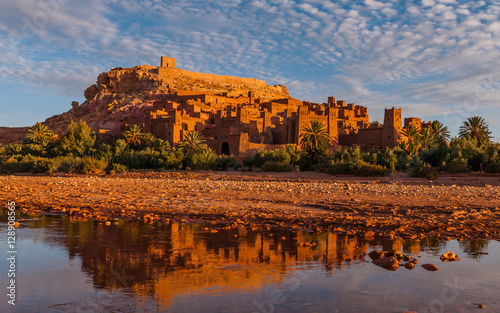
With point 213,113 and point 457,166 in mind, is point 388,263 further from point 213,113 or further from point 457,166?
point 213,113

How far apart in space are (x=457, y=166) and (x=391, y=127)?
608 inches

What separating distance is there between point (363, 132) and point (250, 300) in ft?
138

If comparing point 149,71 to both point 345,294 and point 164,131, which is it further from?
point 345,294

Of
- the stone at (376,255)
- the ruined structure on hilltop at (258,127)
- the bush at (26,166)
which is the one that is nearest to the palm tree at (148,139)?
the ruined structure on hilltop at (258,127)

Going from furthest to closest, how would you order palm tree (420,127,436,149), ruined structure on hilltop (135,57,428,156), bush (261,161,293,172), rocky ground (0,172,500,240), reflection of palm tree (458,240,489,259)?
ruined structure on hilltop (135,57,428,156), palm tree (420,127,436,149), bush (261,161,293,172), rocky ground (0,172,500,240), reflection of palm tree (458,240,489,259)

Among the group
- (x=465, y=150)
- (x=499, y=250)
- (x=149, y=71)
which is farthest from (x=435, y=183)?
(x=149, y=71)

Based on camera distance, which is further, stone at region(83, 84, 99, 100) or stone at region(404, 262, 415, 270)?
stone at region(83, 84, 99, 100)

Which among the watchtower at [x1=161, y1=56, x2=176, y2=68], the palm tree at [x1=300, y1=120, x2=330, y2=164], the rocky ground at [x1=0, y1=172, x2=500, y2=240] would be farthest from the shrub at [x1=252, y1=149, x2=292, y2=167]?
the watchtower at [x1=161, y1=56, x2=176, y2=68]

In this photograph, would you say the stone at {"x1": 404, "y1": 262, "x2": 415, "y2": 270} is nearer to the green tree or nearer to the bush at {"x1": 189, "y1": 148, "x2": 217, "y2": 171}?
the bush at {"x1": 189, "y1": 148, "x2": 217, "y2": 171}

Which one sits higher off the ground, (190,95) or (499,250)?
(190,95)

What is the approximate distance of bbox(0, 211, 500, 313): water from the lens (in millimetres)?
5223

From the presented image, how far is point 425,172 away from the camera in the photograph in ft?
87.8

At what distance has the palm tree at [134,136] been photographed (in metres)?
45.1

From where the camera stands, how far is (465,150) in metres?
29.5
